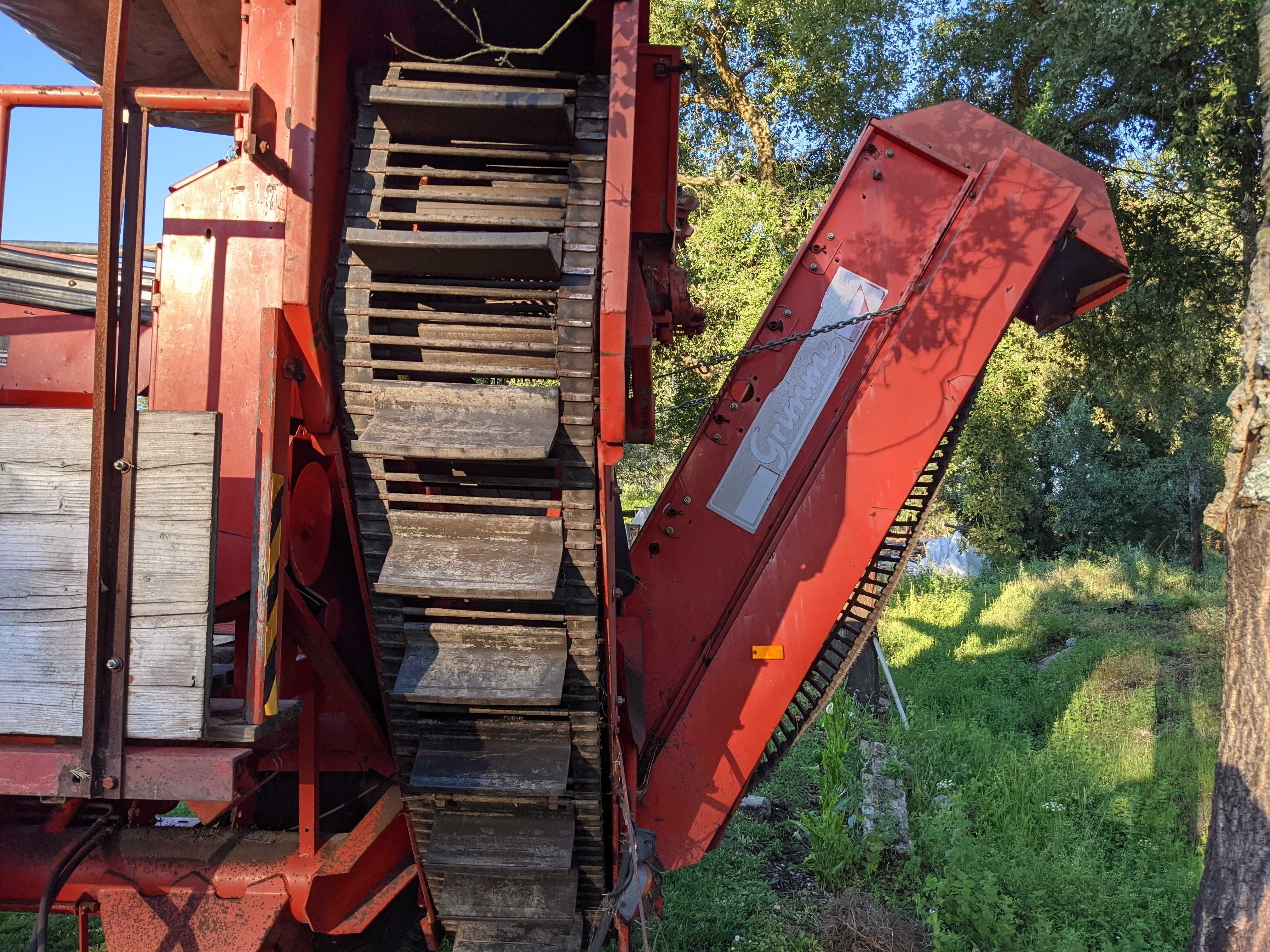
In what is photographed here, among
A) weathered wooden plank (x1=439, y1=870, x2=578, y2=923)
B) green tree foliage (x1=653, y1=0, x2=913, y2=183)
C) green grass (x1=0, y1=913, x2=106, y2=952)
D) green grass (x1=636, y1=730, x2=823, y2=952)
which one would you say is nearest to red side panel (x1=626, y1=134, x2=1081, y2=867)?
weathered wooden plank (x1=439, y1=870, x2=578, y2=923)

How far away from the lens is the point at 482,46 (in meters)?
2.53

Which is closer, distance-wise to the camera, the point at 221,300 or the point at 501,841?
the point at 221,300

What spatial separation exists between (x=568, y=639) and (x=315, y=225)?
1362 mm

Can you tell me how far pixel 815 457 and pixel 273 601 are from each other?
1906mm

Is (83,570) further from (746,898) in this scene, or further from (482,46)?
(746,898)

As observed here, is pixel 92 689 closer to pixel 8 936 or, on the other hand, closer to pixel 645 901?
pixel 645 901

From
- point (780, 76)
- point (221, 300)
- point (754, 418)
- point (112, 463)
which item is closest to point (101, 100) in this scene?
point (221, 300)

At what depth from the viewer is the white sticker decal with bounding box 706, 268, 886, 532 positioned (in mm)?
3213

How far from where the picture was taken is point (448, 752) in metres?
2.51

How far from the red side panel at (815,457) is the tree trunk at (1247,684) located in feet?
3.24

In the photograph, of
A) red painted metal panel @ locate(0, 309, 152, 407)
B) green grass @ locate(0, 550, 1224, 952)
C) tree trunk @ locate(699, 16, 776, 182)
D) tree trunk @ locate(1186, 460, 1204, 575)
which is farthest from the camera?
tree trunk @ locate(1186, 460, 1204, 575)

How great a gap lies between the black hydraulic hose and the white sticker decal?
2411 mm

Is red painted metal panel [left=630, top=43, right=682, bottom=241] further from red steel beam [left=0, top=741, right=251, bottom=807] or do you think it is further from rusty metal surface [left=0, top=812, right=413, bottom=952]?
rusty metal surface [left=0, top=812, right=413, bottom=952]

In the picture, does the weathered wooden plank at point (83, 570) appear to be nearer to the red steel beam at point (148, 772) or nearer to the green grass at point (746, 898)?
the red steel beam at point (148, 772)
